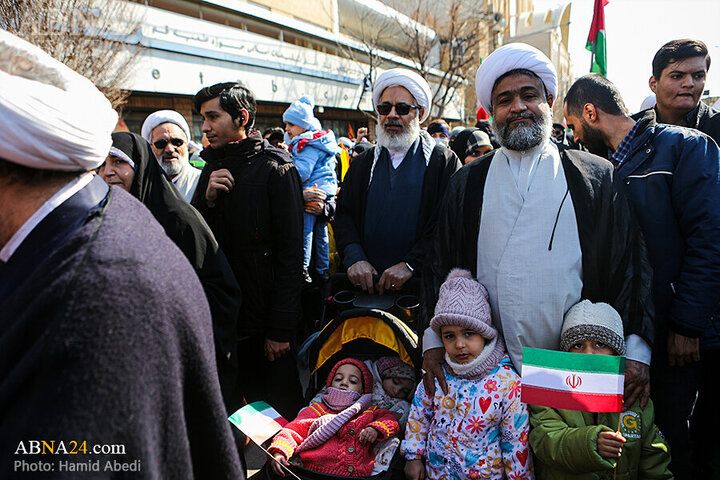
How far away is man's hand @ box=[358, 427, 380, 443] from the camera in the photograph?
7.50 ft

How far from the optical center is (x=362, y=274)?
2.97m

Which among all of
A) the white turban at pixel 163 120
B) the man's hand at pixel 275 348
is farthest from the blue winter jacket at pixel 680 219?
A: the white turban at pixel 163 120

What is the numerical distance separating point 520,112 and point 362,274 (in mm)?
1346

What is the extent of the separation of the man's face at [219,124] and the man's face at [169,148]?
25.2 inches

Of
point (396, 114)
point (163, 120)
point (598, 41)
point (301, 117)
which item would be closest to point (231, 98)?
point (163, 120)

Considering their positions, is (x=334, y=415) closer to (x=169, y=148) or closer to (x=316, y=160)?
(x=169, y=148)

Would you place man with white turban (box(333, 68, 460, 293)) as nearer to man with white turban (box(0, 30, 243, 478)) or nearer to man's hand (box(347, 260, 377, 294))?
man's hand (box(347, 260, 377, 294))

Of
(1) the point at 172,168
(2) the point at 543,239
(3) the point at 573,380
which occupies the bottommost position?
(3) the point at 573,380

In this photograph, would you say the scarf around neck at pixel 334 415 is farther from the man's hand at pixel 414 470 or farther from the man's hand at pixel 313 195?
the man's hand at pixel 313 195

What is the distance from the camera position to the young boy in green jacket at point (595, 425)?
190 centimetres

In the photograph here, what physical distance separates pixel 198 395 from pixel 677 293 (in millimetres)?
2236

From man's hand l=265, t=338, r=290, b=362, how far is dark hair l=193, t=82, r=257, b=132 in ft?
4.84

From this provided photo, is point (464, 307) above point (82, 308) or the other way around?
the other way around

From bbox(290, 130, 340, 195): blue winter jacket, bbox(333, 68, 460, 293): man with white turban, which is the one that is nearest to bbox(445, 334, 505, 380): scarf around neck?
bbox(333, 68, 460, 293): man with white turban
